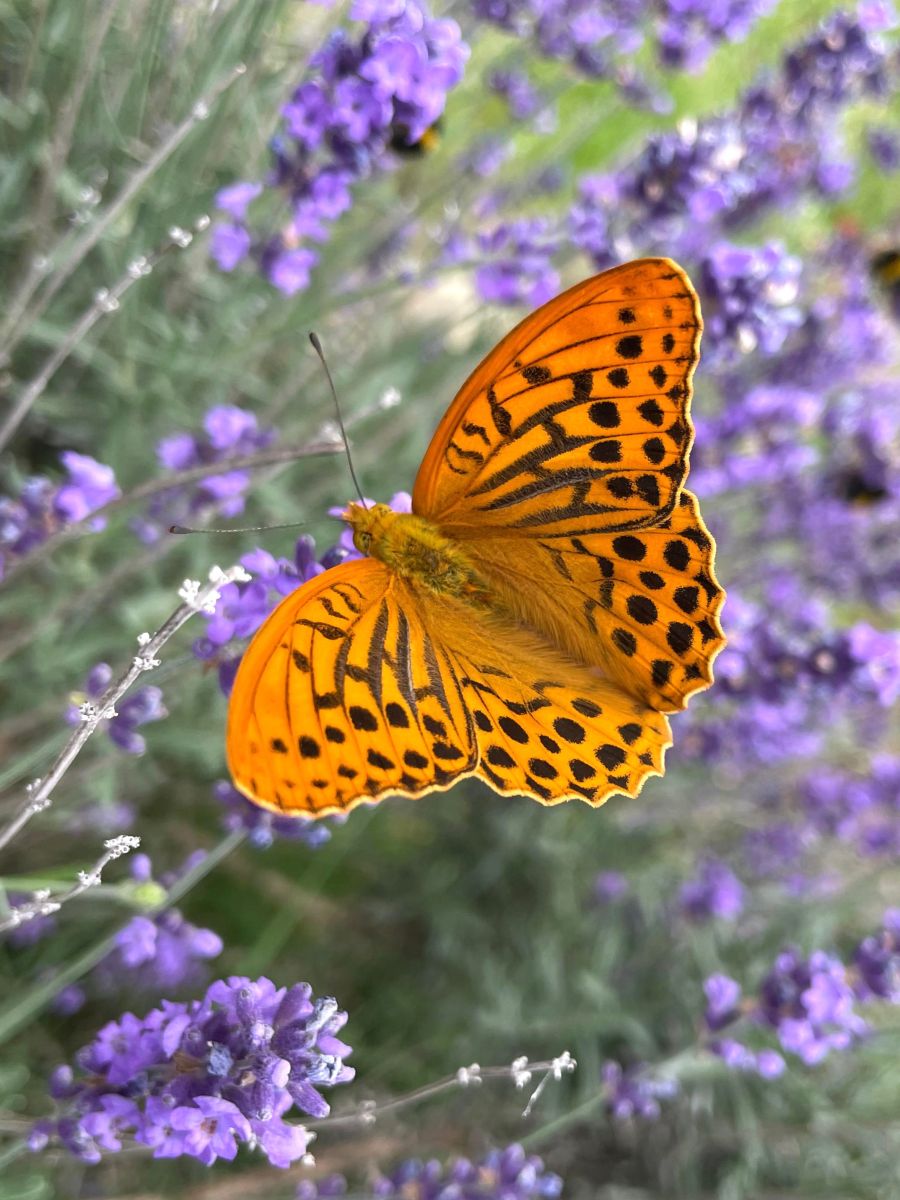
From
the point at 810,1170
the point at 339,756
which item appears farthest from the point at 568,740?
the point at 810,1170

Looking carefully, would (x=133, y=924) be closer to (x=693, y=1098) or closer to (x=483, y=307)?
(x=693, y=1098)

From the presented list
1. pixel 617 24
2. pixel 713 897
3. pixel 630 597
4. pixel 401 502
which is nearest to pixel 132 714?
pixel 401 502

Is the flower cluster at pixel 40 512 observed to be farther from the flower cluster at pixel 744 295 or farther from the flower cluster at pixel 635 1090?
the flower cluster at pixel 635 1090

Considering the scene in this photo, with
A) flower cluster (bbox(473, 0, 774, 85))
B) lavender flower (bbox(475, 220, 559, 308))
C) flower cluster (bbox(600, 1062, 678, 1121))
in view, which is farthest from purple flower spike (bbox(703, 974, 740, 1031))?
flower cluster (bbox(473, 0, 774, 85))

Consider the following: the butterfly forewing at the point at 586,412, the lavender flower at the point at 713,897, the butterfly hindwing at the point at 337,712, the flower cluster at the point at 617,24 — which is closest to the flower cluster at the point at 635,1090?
the lavender flower at the point at 713,897


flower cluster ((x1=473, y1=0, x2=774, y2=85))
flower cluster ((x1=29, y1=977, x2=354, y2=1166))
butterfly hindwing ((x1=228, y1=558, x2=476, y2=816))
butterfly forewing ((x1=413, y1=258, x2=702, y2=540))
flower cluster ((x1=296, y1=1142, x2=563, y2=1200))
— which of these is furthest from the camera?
flower cluster ((x1=473, y1=0, x2=774, y2=85))

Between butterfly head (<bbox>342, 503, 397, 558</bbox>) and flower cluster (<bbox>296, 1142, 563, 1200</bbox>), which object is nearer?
butterfly head (<bbox>342, 503, 397, 558</bbox>)

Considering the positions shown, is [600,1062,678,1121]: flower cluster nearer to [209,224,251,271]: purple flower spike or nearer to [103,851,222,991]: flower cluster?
[103,851,222,991]: flower cluster

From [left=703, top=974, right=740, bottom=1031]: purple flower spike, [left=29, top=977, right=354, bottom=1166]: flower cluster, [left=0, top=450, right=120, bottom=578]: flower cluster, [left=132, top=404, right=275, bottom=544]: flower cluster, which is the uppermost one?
[left=132, top=404, right=275, bottom=544]: flower cluster
